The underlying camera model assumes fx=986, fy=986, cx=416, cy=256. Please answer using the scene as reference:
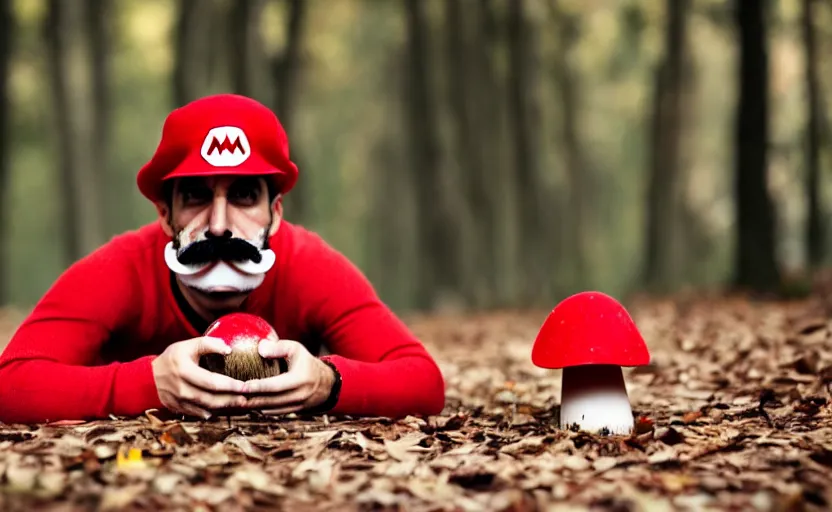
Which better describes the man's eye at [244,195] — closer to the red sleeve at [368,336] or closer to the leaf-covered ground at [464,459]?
the red sleeve at [368,336]

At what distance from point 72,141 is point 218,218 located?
1226 cm

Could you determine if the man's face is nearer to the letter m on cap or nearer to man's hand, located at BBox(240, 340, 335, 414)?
the letter m on cap

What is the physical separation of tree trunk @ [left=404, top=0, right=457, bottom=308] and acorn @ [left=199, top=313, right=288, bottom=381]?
42.4 feet

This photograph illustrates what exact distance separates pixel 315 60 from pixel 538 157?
488cm

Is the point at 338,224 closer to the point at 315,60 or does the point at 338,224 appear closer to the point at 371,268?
the point at 371,268

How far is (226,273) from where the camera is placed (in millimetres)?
4047

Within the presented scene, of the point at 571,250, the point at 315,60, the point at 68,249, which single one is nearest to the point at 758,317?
the point at 68,249

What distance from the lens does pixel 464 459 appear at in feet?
11.8

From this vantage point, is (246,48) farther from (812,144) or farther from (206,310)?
(812,144)

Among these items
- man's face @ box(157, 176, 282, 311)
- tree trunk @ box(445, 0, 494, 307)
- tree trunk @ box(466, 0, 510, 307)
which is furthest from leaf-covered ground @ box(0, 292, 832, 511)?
tree trunk @ box(466, 0, 510, 307)

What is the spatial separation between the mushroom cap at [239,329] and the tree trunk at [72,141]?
38.6 ft

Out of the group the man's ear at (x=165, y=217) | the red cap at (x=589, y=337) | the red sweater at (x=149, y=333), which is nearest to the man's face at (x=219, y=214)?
the man's ear at (x=165, y=217)

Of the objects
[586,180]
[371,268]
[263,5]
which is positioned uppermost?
[263,5]

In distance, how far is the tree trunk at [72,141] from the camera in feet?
49.8
